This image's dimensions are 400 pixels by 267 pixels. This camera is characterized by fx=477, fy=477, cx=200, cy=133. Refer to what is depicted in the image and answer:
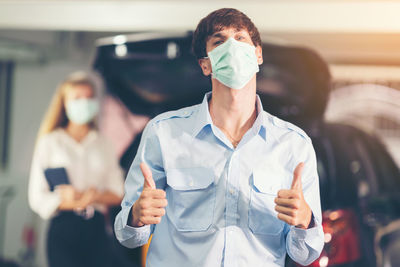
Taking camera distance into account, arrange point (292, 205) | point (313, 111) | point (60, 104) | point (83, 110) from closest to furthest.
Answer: point (292, 205), point (313, 111), point (83, 110), point (60, 104)

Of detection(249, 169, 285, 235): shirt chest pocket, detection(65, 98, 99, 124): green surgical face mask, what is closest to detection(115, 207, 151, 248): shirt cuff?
detection(249, 169, 285, 235): shirt chest pocket

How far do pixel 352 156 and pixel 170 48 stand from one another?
3.50 ft

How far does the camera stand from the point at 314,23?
241cm

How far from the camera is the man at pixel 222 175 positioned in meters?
1.59

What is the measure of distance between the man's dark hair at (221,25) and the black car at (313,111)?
1.68 feet

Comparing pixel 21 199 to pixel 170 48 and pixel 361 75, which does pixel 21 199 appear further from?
pixel 361 75

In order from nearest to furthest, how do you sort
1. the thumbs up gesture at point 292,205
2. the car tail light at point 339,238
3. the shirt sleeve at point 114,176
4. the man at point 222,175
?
the thumbs up gesture at point 292,205, the man at point 222,175, the car tail light at point 339,238, the shirt sleeve at point 114,176

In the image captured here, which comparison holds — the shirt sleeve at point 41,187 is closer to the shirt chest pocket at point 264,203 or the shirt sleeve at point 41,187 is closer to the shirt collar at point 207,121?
the shirt collar at point 207,121

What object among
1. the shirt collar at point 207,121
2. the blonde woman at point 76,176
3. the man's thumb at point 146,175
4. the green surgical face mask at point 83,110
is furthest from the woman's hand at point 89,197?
the man's thumb at point 146,175

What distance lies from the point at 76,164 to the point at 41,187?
24 cm

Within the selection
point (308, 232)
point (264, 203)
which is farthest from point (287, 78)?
point (308, 232)

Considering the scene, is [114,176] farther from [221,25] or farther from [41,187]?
[221,25]

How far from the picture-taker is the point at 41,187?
2623 mm

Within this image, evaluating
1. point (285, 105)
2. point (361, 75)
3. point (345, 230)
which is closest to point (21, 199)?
point (285, 105)
